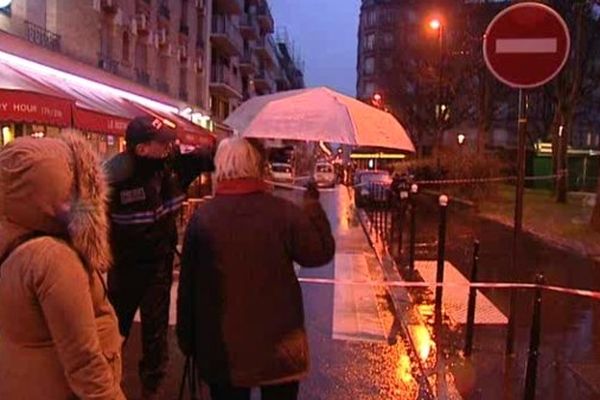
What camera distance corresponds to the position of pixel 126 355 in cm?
708

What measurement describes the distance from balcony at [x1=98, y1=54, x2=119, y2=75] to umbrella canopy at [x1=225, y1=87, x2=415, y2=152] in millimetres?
21681

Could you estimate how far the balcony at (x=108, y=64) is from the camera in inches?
1019

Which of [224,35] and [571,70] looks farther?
[224,35]

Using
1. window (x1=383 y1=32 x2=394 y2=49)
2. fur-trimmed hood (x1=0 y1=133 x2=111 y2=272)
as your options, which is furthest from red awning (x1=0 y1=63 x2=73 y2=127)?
window (x1=383 y1=32 x2=394 y2=49)

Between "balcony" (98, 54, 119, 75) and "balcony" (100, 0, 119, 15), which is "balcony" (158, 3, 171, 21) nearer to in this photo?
"balcony" (100, 0, 119, 15)

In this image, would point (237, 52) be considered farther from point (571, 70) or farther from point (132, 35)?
point (571, 70)

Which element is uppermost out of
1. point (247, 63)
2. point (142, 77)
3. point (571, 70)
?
point (247, 63)

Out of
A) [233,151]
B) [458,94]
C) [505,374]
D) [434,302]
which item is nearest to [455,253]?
[434,302]

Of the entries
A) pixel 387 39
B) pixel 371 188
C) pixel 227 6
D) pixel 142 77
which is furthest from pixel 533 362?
pixel 387 39

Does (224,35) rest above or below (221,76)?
above

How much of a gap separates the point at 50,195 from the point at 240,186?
44.8 inches

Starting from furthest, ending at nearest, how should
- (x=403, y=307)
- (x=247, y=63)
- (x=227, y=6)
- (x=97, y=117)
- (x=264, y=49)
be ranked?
(x=264, y=49)
(x=247, y=63)
(x=227, y=6)
(x=97, y=117)
(x=403, y=307)

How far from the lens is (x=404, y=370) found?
696 cm

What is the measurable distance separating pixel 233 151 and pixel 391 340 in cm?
482
